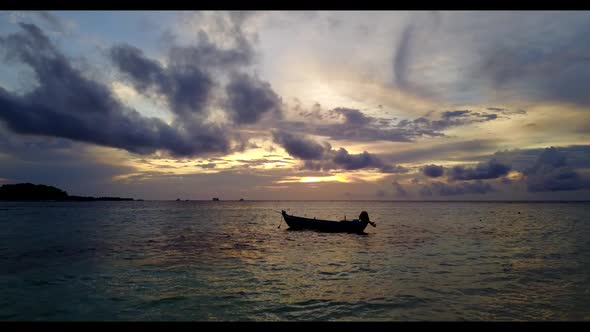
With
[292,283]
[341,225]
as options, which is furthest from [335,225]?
[292,283]

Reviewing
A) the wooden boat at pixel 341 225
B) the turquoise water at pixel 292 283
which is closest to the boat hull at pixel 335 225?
the wooden boat at pixel 341 225

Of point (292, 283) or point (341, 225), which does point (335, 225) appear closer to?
point (341, 225)

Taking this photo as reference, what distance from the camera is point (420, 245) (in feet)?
104

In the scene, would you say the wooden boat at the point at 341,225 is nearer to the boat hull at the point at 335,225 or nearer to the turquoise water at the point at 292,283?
the boat hull at the point at 335,225

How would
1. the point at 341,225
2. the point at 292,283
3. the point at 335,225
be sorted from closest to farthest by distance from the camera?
the point at 292,283 → the point at 341,225 → the point at 335,225

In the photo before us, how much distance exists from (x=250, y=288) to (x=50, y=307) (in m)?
8.06

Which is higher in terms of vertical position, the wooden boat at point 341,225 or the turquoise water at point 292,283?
the wooden boat at point 341,225

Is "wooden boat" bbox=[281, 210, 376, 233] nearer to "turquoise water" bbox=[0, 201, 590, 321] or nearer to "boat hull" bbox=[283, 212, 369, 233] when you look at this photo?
"boat hull" bbox=[283, 212, 369, 233]

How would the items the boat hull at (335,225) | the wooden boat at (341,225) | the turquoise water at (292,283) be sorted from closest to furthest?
the turquoise water at (292,283) < the wooden boat at (341,225) < the boat hull at (335,225)

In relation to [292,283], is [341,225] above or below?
above
